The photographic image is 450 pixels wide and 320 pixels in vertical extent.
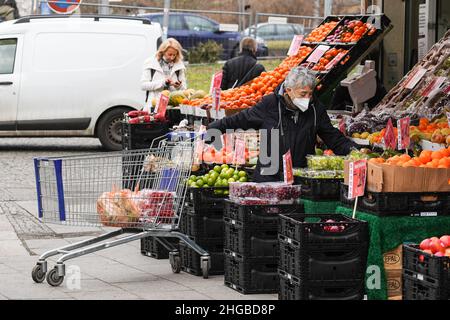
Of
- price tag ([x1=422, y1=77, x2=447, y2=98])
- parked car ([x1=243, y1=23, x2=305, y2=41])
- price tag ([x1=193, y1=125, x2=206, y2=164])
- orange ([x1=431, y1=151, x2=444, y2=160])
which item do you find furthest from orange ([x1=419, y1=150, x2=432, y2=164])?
parked car ([x1=243, y1=23, x2=305, y2=41])

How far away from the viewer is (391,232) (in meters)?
7.83

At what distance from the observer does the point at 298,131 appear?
9055mm

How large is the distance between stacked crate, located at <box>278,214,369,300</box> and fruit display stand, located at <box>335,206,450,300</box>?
0.44 ft

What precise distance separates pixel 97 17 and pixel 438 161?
460 inches

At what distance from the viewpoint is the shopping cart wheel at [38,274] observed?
353 inches

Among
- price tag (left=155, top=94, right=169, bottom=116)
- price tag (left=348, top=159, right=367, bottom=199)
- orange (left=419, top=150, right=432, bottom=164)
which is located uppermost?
price tag (left=155, top=94, right=169, bottom=116)

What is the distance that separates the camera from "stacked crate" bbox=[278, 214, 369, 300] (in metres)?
7.57

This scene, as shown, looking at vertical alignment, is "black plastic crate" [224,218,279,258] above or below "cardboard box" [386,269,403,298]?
above

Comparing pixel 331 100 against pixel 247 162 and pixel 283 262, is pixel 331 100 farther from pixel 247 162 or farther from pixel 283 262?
pixel 283 262

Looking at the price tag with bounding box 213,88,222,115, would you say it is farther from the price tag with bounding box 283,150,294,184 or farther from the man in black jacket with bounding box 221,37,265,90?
the man in black jacket with bounding box 221,37,265,90

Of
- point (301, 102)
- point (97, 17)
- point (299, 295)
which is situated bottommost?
point (299, 295)
